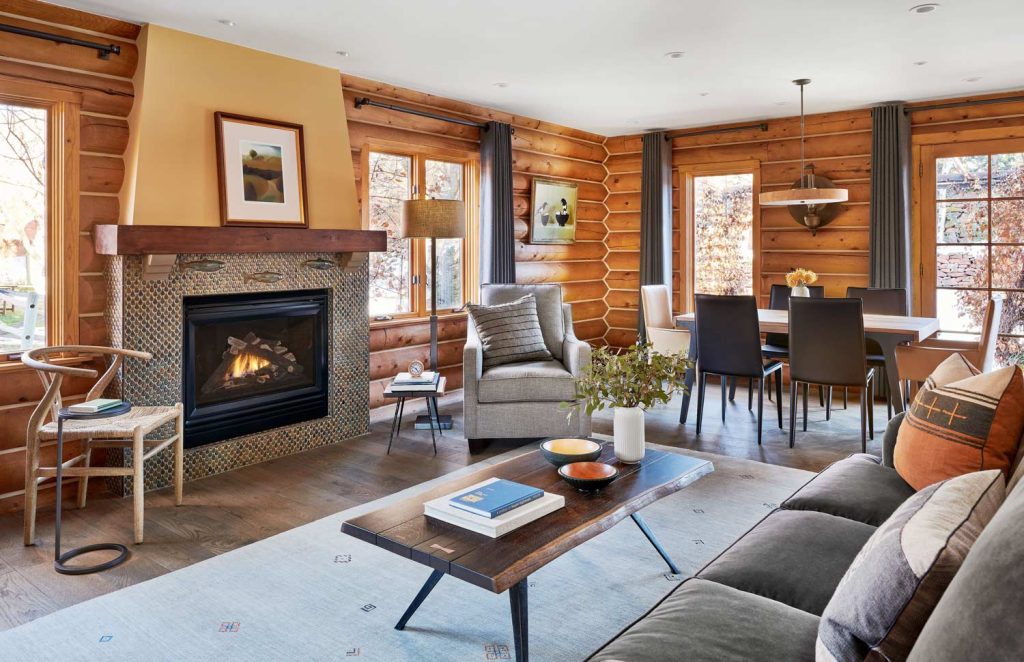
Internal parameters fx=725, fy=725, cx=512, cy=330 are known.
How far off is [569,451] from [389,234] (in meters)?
3.29

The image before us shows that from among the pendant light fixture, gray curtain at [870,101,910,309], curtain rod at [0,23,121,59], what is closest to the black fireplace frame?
curtain rod at [0,23,121,59]

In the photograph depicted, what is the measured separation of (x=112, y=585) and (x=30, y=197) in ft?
6.83

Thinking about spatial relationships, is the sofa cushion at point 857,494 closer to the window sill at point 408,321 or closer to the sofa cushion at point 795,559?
the sofa cushion at point 795,559

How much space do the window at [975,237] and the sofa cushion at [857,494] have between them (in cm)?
420

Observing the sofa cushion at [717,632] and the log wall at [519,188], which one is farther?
the log wall at [519,188]

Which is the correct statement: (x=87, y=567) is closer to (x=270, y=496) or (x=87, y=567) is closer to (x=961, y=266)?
(x=270, y=496)

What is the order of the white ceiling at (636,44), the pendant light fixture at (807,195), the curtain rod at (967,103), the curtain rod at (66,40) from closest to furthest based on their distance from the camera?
the curtain rod at (66,40)
the white ceiling at (636,44)
the pendant light fixture at (807,195)
the curtain rod at (967,103)

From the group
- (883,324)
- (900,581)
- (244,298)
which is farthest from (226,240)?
(883,324)

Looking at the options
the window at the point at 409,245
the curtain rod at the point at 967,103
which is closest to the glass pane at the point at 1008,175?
the curtain rod at the point at 967,103

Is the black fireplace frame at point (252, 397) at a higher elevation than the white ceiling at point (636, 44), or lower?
lower

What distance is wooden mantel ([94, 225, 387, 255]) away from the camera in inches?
140

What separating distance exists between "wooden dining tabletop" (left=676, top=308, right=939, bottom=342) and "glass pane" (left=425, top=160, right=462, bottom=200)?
2.16 metres

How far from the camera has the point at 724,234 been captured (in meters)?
7.20

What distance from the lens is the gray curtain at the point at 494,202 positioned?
238 inches
